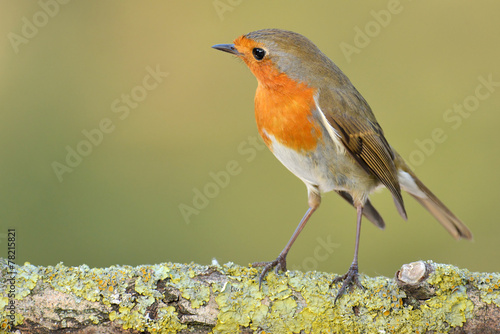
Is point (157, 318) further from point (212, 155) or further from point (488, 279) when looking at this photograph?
point (212, 155)

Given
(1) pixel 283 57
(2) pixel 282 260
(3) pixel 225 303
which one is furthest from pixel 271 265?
(1) pixel 283 57

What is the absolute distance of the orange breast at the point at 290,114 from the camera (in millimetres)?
3227

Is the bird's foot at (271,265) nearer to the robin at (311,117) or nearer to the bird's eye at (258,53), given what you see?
the robin at (311,117)

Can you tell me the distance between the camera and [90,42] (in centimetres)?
568

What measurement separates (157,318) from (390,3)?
424cm

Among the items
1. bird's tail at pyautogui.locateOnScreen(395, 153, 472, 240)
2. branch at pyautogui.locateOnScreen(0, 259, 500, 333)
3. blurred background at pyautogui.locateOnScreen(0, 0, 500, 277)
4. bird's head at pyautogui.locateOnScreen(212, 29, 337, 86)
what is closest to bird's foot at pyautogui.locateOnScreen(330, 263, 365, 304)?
branch at pyautogui.locateOnScreen(0, 259, 500, 333)

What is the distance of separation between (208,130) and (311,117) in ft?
8.14

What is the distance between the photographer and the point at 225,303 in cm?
269

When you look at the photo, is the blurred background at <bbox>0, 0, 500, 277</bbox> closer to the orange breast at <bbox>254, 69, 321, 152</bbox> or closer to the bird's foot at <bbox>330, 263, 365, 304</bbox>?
the orange breast at <bbox>254, 69, 321, 152</bbox>

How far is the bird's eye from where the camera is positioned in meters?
3.36

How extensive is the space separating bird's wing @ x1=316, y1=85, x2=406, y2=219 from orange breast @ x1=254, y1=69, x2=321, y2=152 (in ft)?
0.28

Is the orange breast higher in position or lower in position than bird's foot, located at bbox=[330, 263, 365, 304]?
higher

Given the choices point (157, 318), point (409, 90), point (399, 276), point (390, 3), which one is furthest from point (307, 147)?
point (390, 3)

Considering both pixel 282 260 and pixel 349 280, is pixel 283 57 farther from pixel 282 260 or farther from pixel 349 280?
pixel 349 280
